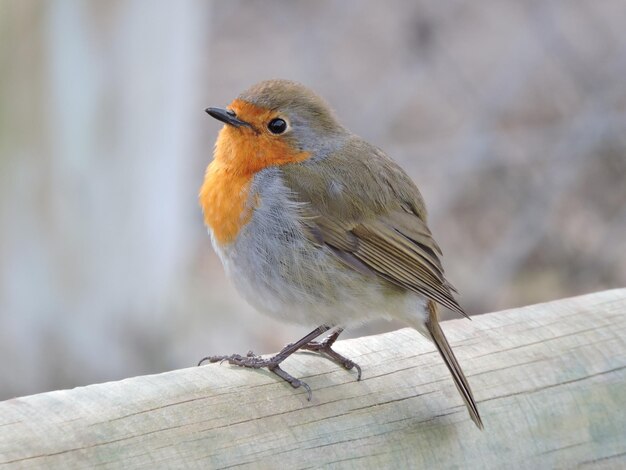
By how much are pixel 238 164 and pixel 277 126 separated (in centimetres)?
14

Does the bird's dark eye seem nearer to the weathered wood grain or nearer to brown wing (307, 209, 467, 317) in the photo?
brown wing (307, 209, 467, 317)

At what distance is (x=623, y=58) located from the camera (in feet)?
18.8

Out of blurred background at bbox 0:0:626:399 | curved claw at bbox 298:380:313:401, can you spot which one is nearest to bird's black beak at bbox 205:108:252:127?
curved claw at bbox 298:380:313:401

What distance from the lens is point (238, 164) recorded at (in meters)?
2.95

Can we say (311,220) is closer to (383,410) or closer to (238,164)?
(238,164)

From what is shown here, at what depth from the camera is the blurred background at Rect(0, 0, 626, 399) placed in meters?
3.97

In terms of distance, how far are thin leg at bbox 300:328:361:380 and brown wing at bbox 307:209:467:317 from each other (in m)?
0.19

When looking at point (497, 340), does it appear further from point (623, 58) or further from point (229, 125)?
point (623, 58)

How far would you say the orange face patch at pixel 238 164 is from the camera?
9.46ft

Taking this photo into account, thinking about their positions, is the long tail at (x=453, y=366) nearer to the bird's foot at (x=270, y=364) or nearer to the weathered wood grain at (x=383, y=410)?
the weathered wood grain at (x=383, y=410)

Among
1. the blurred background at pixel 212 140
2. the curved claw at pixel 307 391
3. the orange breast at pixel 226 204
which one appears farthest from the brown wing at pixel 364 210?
the blurred background at pixel 212 140

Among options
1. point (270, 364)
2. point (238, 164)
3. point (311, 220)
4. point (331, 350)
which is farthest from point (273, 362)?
point (238, 164)

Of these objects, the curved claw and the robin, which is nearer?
the curved claw

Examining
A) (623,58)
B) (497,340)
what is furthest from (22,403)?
(623,58)
